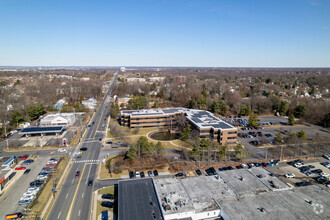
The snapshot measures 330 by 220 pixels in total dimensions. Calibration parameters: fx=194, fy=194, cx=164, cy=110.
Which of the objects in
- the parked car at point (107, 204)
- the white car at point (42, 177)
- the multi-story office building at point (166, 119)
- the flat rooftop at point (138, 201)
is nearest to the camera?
the flat rooftop at point (138, 201)

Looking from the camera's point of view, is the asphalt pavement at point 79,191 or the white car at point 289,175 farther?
the white car at point 289,175

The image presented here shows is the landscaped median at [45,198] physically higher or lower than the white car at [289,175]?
lower

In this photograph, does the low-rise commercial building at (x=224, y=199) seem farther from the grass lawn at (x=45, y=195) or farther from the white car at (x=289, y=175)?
the grass lawn at (x=45, y=195)

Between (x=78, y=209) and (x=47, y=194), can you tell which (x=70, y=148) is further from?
(x=78, y=209)

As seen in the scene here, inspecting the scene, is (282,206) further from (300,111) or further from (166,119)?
(300,111)

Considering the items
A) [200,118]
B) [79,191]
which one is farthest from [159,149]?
[200,118]

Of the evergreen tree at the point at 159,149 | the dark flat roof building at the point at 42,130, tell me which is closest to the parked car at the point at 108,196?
the evergreen tree at the point at 159,149

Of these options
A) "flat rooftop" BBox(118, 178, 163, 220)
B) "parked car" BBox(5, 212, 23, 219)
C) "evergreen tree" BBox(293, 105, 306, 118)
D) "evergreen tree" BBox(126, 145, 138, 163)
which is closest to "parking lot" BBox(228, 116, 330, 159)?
"evergreen tree" BBox(293, 105, 306, 118)
